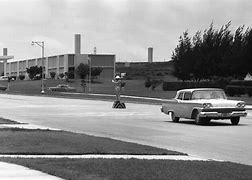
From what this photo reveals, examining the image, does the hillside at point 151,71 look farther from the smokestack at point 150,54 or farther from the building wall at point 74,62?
the smokestack at point 150,54

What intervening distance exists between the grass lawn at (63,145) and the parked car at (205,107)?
8.00 metres

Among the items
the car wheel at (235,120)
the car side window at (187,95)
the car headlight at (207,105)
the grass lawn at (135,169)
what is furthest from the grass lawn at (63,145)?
the car wheel at (235,120)

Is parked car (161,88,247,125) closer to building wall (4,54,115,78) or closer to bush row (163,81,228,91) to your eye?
bush row (163,81,228,91)

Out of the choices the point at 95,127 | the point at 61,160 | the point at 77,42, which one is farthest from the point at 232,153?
the point at 77,42

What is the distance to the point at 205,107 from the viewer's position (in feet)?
72.7

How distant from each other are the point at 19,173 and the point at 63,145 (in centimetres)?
438

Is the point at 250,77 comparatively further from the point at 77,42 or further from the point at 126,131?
the point at 77,42

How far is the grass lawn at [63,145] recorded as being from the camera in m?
12.4

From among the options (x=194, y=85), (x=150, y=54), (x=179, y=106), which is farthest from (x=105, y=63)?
(x=179, y=106)

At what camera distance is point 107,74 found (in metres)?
159

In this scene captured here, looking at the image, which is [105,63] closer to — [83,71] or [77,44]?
[77,44]

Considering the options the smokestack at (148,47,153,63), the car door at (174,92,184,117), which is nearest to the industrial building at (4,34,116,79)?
the smokestack at (148,47,153,63)

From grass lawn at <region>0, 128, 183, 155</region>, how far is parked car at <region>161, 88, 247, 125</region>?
7996mm

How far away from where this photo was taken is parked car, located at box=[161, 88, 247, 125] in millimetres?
22156
